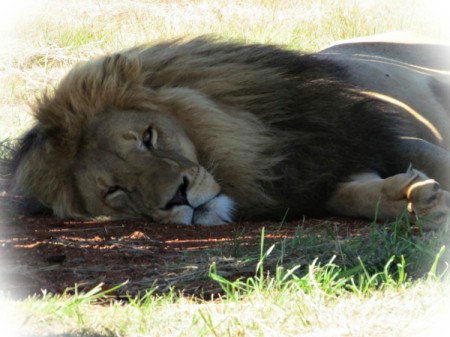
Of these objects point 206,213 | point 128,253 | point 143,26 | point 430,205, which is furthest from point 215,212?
point 143,26

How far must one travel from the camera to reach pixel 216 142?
519cm

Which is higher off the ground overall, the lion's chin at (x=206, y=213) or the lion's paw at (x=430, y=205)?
the lion's paw at (x=430, y=205)

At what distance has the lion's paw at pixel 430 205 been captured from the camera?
4.52 m

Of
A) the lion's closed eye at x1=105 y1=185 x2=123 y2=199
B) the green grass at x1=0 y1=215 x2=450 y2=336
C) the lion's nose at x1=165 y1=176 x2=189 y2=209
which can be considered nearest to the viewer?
the green grass at x1=0 y1=215 x2=450 y2=336

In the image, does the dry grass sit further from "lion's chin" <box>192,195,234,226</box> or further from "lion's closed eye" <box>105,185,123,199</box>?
"lion's chin" <box>192,195,234,226</box>

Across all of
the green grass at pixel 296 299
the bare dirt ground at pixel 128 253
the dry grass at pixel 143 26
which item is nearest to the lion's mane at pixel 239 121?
the bare dirt ground at pixel 128 253

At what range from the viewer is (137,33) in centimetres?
1063

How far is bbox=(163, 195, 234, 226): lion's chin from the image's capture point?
4871mm

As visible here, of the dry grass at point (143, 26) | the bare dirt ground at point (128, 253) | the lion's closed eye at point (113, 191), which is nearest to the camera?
the bare dirt ground at point (128, 253)

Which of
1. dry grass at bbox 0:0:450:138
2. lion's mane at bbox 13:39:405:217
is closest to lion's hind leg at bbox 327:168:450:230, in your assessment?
lion's mane at bbox 13:39:405:217

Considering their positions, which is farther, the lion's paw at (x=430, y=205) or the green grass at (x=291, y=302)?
the lion's paw at (x=430, y=205)

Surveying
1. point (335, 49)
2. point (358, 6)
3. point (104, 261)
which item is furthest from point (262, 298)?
point (358, 6)

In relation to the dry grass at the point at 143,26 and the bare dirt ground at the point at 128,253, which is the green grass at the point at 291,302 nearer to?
the bare dirt ground at the point at 128,253

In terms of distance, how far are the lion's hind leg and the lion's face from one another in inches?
24.4
